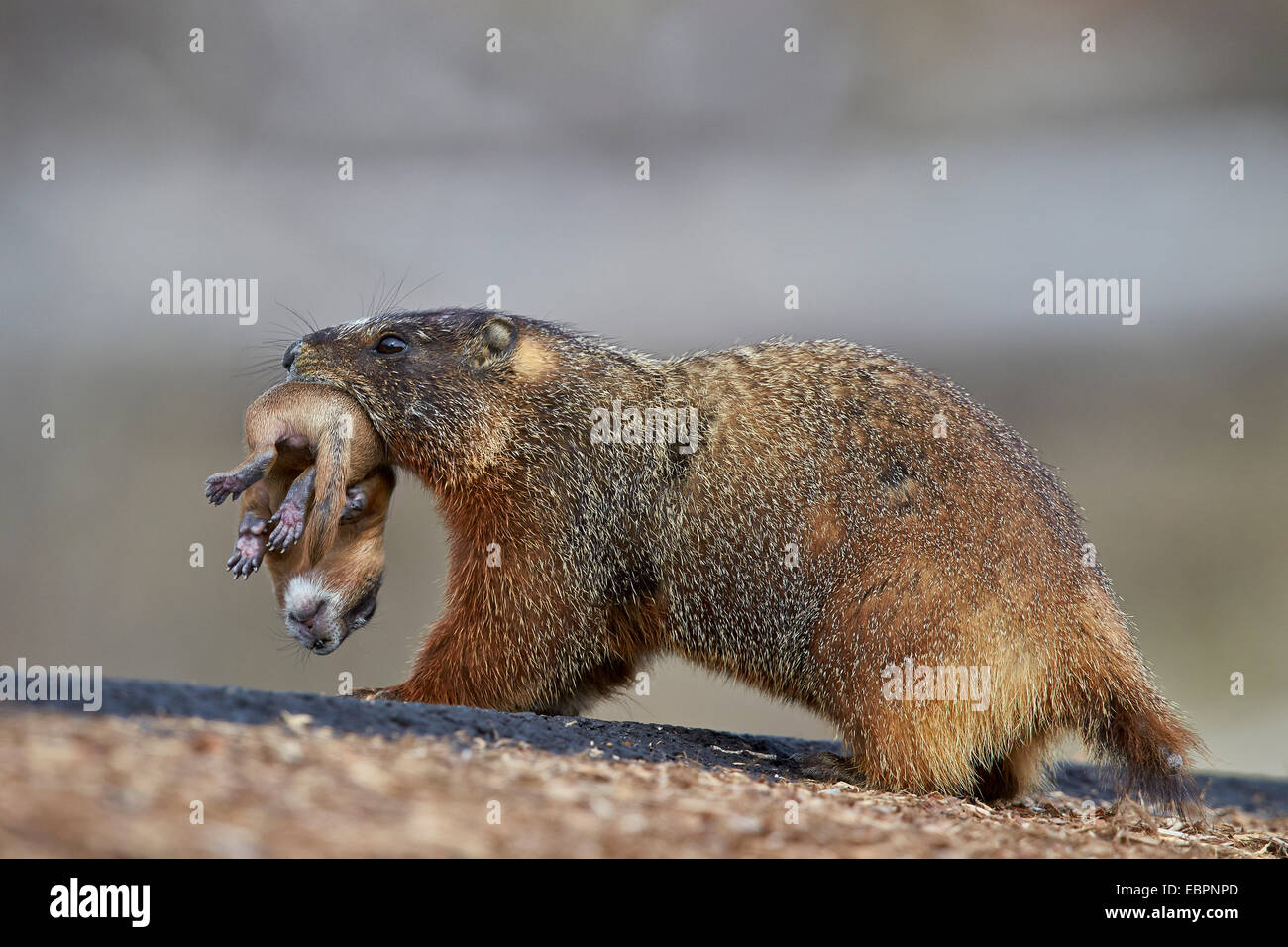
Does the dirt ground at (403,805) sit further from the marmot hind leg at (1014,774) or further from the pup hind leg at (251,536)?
the pup hind leg at (251,536)

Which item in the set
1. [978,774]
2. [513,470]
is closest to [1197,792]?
[978,774]

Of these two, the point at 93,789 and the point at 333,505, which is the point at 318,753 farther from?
the point at 333,505

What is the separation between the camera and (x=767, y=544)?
7.17m

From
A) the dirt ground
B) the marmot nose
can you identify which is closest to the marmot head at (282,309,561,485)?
the marmot nose

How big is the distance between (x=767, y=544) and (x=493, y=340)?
2.41 meters

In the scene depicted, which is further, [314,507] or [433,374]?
[433,374]

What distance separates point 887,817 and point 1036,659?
5.92 feet

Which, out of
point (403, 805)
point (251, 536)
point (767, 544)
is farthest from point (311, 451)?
point (403, 805)

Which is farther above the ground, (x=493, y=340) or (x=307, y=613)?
(x=493, y=340)

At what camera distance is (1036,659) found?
265 inches

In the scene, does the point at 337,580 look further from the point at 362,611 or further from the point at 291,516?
the point at 291,516

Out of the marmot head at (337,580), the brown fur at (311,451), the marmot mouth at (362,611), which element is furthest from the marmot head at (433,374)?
the marmot mouth at (362,611)

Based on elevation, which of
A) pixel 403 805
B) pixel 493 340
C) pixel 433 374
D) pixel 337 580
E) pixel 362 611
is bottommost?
pixel 403 805

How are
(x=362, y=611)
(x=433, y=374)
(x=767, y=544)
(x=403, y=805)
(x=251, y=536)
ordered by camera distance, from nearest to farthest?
(x=403, y=805) → (x=251, y=536) → (x=767, y=544) → (x=362, y=611) → (x=433, y=374)
